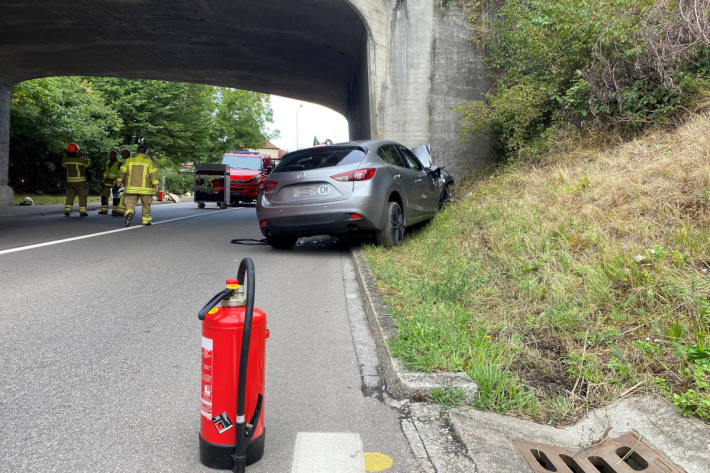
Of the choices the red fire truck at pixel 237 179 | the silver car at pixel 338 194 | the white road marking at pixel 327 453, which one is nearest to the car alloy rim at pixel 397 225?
the silver car at pixel 338 194

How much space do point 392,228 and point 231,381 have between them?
250 inches

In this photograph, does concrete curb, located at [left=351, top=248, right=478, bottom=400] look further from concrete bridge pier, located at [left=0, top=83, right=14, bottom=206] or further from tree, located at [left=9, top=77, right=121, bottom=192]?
tree, located at [left=9, top=77, right=121, bottom=192]

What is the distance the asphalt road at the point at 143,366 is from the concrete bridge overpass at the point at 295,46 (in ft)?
25.5

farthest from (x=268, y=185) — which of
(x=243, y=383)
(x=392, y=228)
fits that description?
(x=243, y=383)

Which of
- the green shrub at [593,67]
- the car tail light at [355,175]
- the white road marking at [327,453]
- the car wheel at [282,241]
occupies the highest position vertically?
the green shrub at [593,67]

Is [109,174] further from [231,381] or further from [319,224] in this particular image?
[231,381]

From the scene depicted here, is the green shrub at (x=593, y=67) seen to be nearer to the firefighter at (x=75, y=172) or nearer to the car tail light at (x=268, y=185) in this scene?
the car tail light at (x=268, y=185)

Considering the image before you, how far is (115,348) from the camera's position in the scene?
12.8 ft

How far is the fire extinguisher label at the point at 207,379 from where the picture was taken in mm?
2332

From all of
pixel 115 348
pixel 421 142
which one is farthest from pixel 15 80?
pixel 115 348

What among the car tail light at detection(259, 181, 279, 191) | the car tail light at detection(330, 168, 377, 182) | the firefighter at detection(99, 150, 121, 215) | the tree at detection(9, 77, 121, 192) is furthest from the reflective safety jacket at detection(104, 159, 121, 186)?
the car tail light at detection(330, 168, 377, 182)

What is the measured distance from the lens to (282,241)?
930cm

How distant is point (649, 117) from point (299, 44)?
1179cm

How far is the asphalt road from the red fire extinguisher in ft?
0.48
